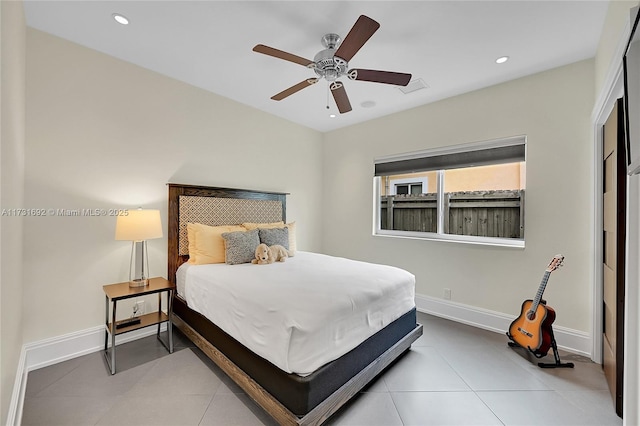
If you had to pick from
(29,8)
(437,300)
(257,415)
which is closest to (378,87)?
(437,300)

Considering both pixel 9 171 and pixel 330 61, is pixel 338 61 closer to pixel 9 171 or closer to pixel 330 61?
A: pixel 330 61

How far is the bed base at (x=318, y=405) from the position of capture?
1538mm

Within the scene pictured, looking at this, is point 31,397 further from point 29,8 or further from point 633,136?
point 633,136

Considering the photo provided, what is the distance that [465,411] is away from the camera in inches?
69.9

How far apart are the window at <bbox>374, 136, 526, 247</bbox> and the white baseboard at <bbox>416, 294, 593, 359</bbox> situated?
799mm

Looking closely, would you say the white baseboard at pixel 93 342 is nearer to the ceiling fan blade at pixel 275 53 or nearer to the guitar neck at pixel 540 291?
the guitar neck at pixel 540 291

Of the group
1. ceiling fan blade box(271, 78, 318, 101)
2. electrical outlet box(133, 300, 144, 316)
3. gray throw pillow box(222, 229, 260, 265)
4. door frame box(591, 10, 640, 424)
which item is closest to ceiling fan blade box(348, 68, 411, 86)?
ceiling fan blade box(271, 78, 318, 101)

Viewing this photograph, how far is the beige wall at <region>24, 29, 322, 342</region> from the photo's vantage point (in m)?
2.22

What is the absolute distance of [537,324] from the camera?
2332 millimetres

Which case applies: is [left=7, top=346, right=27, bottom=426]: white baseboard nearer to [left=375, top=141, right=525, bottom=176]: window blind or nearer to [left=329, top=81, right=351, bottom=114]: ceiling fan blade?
[left=329, top=81, right=351, bottom=114]: ceiling fan blade

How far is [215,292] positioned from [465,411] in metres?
1.98

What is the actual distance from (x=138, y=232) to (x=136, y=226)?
0.06m

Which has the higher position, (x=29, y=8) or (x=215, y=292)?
(x=29, y=8)

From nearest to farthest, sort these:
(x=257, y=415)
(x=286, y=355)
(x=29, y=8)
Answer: (x=286, y=355), (x=257, y=415), (x=29, y=8)
